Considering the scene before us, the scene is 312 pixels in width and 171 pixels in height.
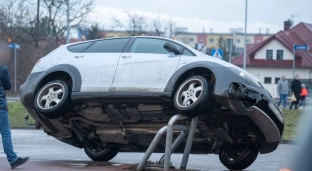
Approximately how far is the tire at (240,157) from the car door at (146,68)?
172 centimetres

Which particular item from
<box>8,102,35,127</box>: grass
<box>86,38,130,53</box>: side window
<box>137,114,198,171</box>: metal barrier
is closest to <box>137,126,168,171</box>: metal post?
<box>137,114,198,171</box>: metal barrier

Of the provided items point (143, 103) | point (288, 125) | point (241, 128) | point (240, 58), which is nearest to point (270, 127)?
point (241, 128)

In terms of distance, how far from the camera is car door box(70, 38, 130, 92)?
10.2 meters

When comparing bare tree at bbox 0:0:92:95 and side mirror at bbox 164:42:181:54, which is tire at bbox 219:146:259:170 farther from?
bare tree at bbox 0:0:92:95

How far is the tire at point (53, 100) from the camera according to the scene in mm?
10203

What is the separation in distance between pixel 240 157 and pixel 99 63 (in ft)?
8.55

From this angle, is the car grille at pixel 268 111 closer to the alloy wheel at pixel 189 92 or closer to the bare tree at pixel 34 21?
the alloy wheel at pixel 189 92

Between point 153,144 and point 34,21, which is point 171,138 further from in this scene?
point 34,21

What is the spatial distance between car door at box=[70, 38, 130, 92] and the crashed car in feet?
0.05

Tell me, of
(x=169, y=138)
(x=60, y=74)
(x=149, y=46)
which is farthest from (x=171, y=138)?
(x=60, y=74)

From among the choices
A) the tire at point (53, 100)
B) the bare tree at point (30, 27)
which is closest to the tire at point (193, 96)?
the tire at point (53, 100)

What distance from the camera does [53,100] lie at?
1036cm

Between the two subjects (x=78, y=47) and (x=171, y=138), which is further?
(x=78, y=47)

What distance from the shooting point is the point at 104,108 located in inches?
402
